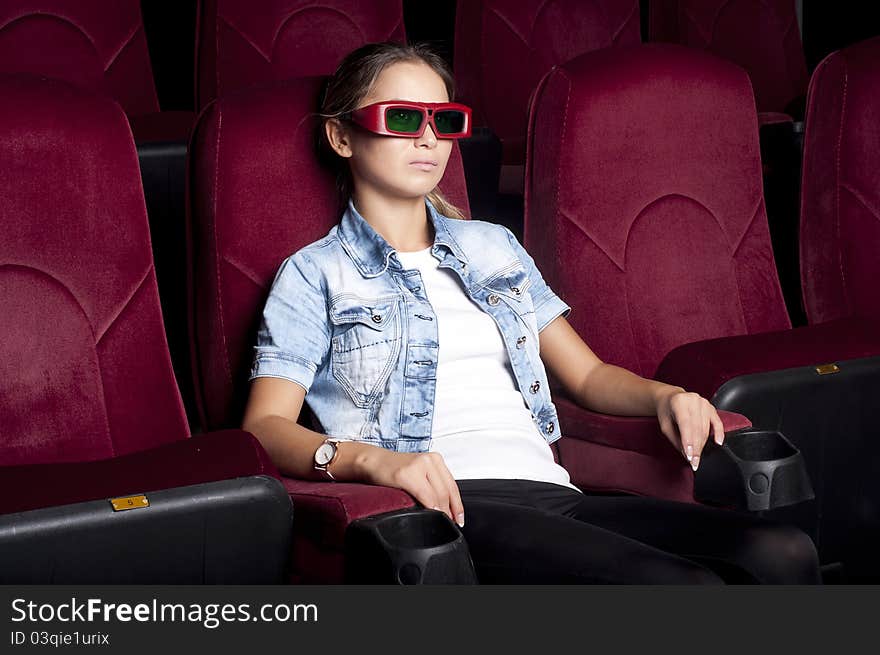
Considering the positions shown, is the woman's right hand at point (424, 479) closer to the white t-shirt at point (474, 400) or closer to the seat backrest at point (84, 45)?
the white t-shirt at point (474, 400)

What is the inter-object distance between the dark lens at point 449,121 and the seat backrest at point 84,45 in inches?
34.2

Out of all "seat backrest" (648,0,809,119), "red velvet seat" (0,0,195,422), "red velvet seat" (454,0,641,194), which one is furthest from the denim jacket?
"seat backrest" (648,0,809,119)

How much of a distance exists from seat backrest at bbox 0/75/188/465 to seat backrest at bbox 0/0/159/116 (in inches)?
29.8

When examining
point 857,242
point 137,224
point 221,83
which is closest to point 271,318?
point 137,224

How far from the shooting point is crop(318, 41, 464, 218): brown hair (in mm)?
1127

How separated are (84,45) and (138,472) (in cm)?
116

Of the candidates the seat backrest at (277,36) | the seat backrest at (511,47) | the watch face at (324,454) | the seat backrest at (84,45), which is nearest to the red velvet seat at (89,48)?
the seat backrest at (84,45)

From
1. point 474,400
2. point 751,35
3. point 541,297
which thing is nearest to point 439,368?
point 474,400

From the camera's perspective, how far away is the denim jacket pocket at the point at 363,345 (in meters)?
1.08

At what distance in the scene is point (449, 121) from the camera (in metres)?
1.11

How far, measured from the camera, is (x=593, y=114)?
4.20ft

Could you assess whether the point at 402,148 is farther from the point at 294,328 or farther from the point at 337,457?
the point at 337,457

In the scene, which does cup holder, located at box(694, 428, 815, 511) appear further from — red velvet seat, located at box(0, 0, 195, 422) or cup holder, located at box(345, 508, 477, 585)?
red velvet seat, located at box(0, 0, 195, 422)
